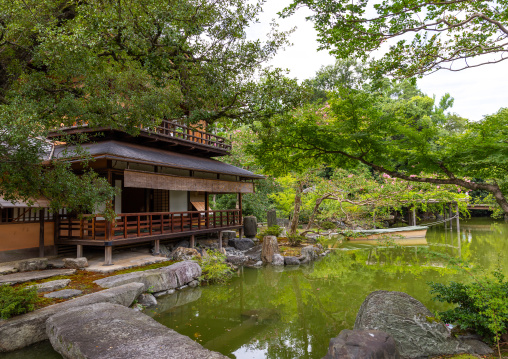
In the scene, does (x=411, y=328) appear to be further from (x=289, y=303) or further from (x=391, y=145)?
(x=289, y=303)

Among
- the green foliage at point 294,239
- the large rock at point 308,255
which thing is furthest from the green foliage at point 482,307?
the green foliage at point 294,239

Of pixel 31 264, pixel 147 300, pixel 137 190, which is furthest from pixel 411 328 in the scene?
pixel 137 190

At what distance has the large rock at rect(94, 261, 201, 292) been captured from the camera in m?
7.51

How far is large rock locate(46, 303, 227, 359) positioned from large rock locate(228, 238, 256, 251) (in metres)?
9.49

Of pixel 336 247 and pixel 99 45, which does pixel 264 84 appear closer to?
pixel 99 45

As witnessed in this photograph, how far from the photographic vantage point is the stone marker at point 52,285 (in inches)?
271

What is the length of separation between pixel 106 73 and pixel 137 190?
721 centimetres

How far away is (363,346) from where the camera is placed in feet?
12.0

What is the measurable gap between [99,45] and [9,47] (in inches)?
57.6

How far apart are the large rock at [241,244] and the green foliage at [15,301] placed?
31.6ft

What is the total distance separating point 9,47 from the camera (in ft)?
17.7

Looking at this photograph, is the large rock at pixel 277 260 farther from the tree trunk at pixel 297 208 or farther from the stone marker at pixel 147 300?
the stone marker at pixel 147 300

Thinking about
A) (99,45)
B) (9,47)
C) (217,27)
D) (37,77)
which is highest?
(217,27)

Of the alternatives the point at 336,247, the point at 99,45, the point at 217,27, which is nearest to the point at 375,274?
the point at 336,247
